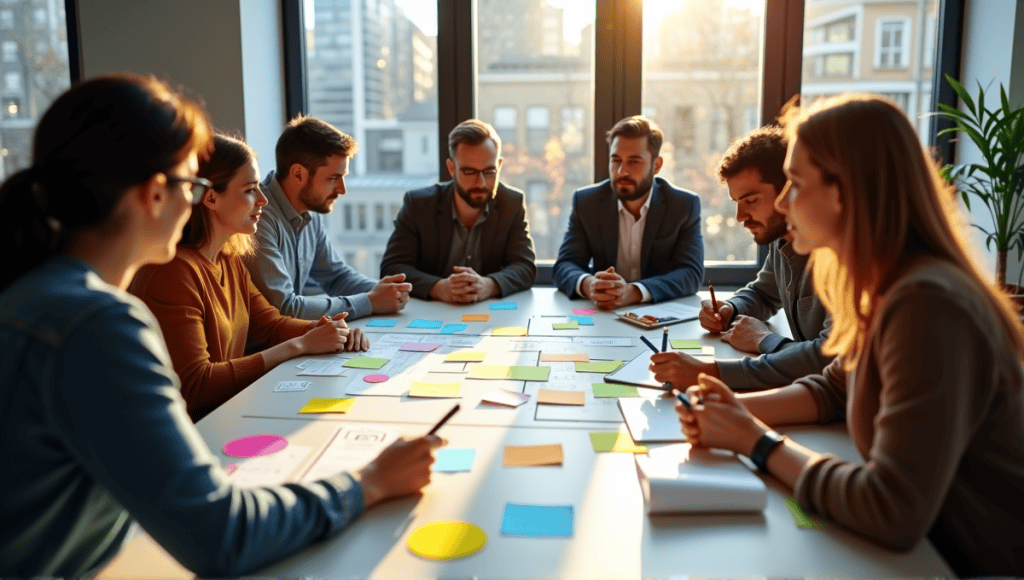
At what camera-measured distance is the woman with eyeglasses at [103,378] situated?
0.79 metres

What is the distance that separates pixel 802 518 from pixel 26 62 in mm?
4251

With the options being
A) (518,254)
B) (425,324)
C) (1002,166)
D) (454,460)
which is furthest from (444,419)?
(1002,166)

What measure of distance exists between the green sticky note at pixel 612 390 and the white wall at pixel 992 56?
2311mm

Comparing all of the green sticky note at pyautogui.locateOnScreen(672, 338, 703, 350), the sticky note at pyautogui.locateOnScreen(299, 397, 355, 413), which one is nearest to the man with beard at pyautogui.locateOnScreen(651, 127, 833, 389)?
the green sticky note at pyautogui.locateOnScreen(672, 338, 703, 350)

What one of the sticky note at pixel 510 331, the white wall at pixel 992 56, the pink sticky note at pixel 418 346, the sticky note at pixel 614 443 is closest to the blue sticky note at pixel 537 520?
the sticky note at pixel 614 443

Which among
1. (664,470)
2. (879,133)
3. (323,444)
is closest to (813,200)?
(879,133)

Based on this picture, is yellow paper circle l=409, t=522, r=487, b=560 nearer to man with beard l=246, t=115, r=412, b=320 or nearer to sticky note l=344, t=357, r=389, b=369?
sticky note l=344, t=357, r=389, b=369

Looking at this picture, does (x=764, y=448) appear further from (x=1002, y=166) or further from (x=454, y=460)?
(x=1002, y=166)

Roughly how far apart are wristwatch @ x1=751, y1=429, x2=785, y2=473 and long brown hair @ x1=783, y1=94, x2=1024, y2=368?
0.20 meters

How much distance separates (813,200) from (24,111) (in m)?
4.14

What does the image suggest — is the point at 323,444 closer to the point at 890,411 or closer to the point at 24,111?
the point at 890,411

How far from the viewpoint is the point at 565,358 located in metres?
1.92

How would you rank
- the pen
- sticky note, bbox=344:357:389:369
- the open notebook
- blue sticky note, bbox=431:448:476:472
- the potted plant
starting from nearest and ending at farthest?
the open notebook, blue sticky note, bbox=431:448:476:472, the pen, sticky note, bbox=344:357:389:369, the potted plant

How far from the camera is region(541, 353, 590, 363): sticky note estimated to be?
1.90 metres
